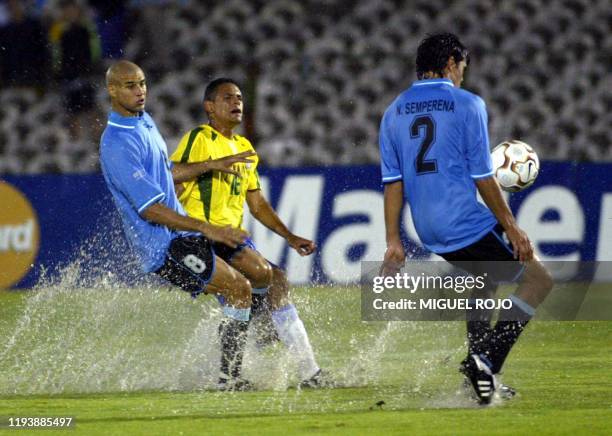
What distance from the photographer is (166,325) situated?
9422mm

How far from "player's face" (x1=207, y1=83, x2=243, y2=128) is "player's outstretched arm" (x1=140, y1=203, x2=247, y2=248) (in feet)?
3.72

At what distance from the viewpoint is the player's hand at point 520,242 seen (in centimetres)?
557

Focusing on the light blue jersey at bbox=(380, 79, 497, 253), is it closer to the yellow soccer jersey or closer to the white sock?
the white sock

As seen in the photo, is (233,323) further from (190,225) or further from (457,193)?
(457,193)

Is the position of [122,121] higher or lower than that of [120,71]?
lower

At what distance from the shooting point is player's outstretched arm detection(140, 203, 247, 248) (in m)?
5.95

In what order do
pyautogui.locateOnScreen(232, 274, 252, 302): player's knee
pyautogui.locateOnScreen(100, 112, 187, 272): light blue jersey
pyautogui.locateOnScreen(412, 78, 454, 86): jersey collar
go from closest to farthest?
pyautogui.locateOnScreen(412, 78, 454, 86): jersey collar
pyautogui.locateOnScreen(100, 112, 187, 272): light blue jersey
pyautogui.locateOnScreen(232, 274, 252, 302): player's knee

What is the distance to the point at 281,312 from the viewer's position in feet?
22.4

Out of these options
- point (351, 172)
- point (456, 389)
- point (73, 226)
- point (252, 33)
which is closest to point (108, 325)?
point (73, 226)

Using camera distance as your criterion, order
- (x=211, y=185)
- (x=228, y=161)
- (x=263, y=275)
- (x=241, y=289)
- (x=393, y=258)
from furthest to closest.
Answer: (x=211, y=185) < (x=263, y=275) < (x=228, y=161) < (x=241, y=289) < (x=393, y=258)

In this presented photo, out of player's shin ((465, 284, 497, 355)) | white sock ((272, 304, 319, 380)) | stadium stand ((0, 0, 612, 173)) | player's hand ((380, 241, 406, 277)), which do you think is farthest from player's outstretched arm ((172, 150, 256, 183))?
stadium stand ((0, 0, 612, 173))

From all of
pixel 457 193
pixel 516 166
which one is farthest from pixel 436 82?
pixel 516 166

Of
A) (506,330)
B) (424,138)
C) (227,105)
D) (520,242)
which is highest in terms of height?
(227,105)

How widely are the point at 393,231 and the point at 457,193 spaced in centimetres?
36
